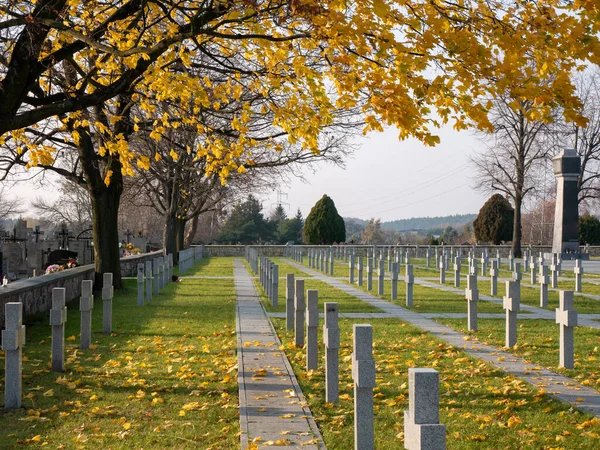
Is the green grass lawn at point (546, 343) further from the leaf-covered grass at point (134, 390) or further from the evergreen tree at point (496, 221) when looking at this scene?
the evergreen tree at point (496, 221)

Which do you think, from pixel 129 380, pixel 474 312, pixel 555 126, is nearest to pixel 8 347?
pixel 129 380

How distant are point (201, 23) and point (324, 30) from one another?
151cm

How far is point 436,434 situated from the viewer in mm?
3641

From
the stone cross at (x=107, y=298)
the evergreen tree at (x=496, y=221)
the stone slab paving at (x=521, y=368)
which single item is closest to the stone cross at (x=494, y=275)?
the stone slab paving at (x=521, y=368)

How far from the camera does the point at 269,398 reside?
7.27 m

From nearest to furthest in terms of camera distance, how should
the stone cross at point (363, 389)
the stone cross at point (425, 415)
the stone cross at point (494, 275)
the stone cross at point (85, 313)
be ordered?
the stone cross at point (425, 415) → the stone cross at point (363, 389) → the stone cross at point (85, 313) → the stone cross at point (494, 275)

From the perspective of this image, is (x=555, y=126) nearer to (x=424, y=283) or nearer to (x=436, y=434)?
(x=424, y=283)

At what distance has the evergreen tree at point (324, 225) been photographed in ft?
229

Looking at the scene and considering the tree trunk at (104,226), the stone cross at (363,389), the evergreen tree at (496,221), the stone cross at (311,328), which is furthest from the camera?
the evergreen tree at (496,221)

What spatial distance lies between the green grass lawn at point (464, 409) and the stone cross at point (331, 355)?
13 centimetres

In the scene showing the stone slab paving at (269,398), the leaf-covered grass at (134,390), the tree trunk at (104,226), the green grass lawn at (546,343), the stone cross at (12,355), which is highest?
the tree trunk at (104,226)

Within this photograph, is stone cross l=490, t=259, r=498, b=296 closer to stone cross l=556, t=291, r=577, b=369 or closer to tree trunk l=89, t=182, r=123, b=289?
tree trunk l=89, t=182, r=123, b=289

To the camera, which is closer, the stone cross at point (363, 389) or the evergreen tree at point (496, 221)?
the stone cross at point (363, 389)

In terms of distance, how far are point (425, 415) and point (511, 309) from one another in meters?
7.16
